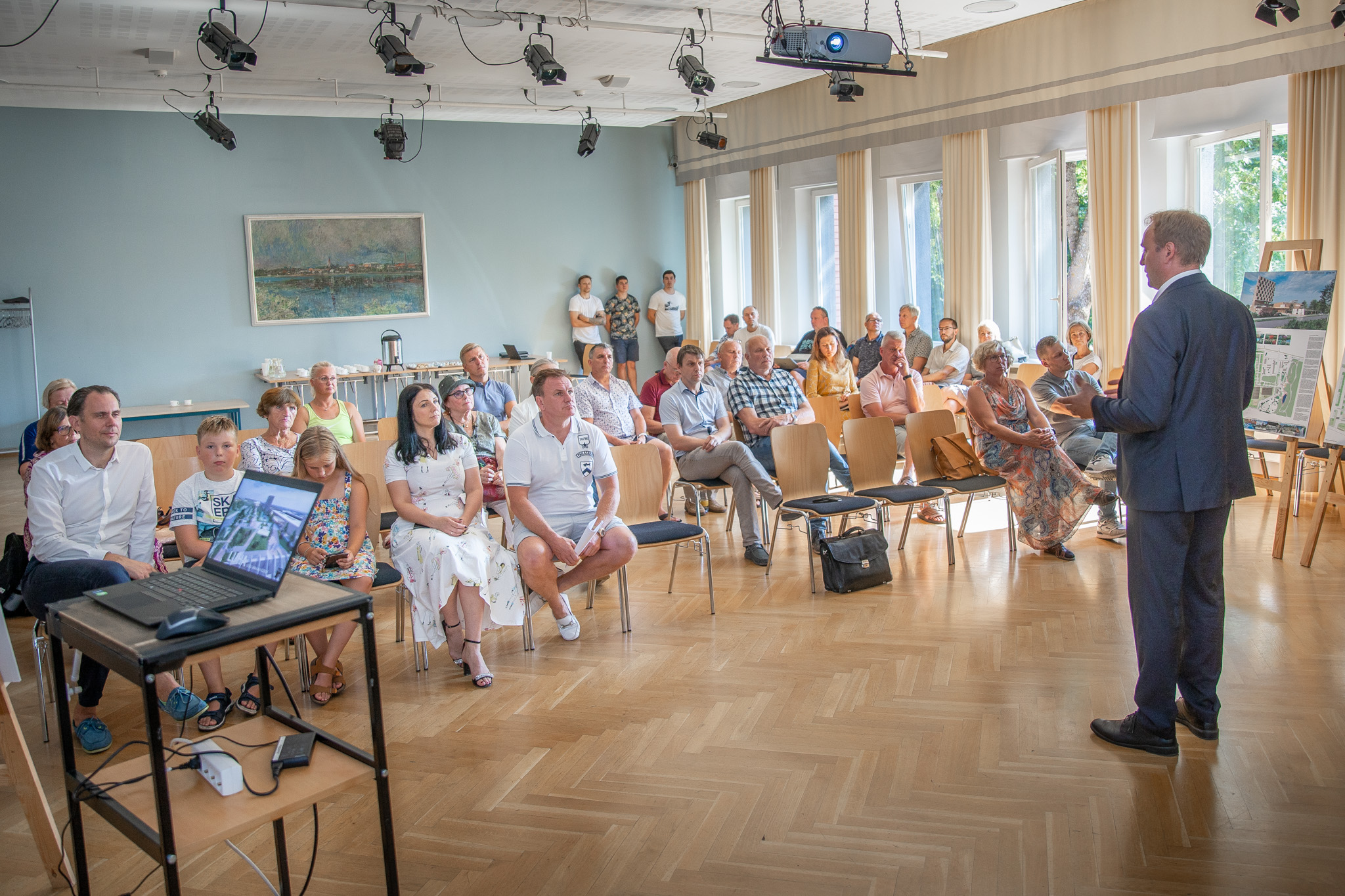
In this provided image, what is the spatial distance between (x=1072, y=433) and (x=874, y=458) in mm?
1459

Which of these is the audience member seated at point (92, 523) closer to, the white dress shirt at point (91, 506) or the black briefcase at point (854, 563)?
the white dress shirt at point (91, 506)

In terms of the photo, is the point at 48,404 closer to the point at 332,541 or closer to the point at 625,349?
the point at 332,541

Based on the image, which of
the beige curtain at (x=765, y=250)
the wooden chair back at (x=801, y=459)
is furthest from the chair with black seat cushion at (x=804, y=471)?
the beige curtain at (x=765, y=250)

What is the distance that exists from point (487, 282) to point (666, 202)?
9.89ft

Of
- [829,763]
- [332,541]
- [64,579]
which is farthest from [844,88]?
[64,579]

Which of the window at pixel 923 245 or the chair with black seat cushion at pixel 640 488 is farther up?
the window at pixel 923 245

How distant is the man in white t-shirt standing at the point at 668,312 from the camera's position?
14.3 metres

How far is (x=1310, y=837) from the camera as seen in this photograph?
8.93ft

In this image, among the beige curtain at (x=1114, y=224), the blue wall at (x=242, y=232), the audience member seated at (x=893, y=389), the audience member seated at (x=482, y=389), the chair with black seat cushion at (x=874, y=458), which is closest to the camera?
the chair with black seat cushion at (x=874, y=458)

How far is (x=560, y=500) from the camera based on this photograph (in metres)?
4.73

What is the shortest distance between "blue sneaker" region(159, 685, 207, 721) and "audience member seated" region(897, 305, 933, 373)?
754cm

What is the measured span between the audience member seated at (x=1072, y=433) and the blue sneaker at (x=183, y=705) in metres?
4.62

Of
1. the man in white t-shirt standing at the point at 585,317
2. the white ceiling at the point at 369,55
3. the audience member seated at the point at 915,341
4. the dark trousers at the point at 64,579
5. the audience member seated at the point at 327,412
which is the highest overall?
the white ceiling at the point at 369,55

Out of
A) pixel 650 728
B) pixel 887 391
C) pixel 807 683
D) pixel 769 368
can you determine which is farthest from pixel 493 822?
pixel 887 391
